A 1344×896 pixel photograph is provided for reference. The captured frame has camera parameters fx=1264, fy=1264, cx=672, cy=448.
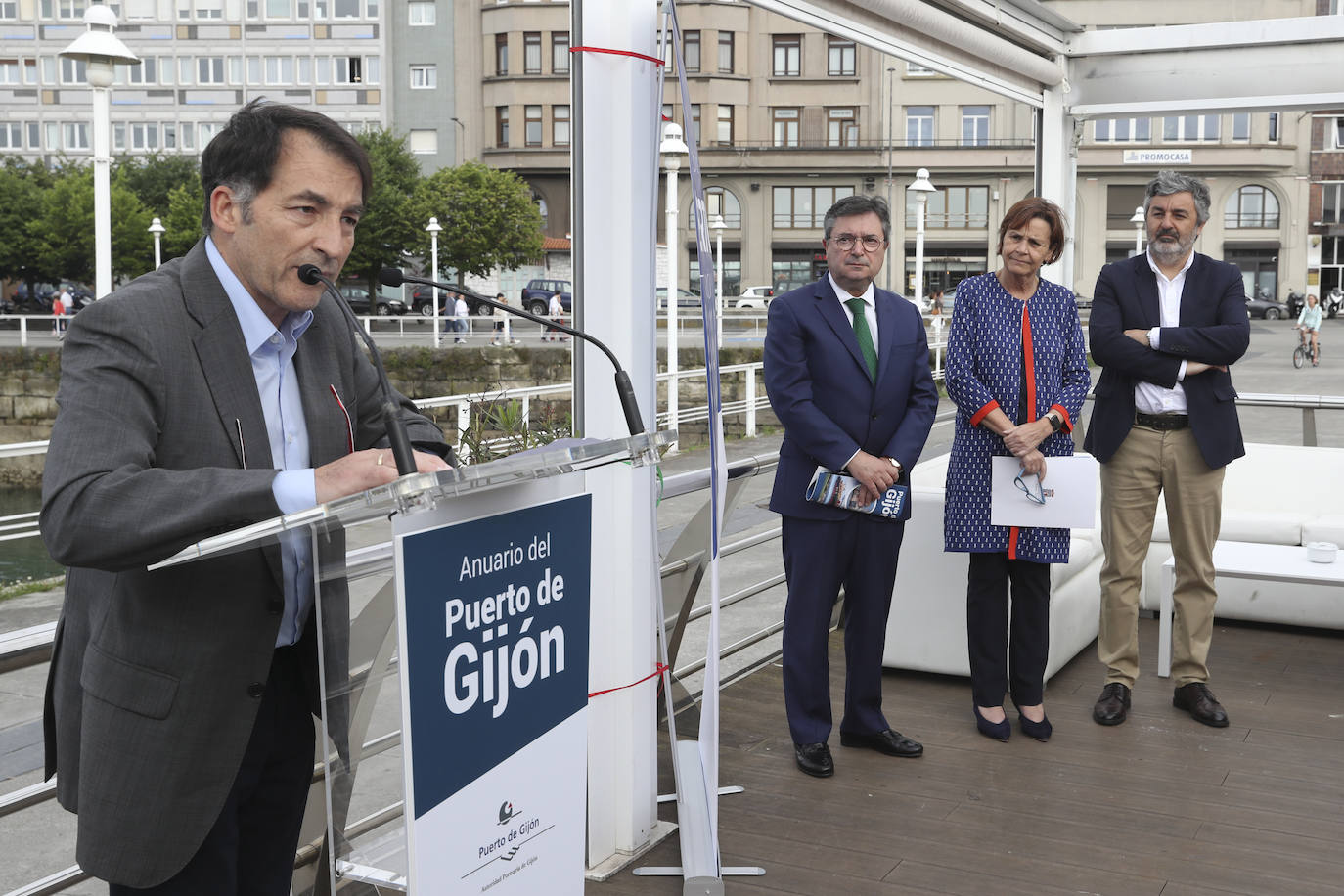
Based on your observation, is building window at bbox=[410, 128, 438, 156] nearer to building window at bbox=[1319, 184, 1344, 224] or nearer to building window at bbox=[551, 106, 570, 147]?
building window at bbox=[551, 106, 570, 147]

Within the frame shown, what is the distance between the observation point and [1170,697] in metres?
4.19

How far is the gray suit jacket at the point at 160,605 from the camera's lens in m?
1.33

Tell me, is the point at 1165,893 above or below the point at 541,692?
below

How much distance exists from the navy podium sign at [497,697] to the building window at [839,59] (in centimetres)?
4404

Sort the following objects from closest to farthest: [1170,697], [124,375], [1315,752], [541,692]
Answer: [124,375]
[541,692]
[1315,752]
[1170,697]

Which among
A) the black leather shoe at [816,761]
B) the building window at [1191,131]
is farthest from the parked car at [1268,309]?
the black leather shoe at [816,761]

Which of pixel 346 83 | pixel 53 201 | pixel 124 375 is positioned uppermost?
pixel 346 83

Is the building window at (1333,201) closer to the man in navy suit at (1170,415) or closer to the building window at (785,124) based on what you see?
the building window at (785,124)

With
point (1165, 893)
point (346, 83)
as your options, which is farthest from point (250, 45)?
point (1165, 893)

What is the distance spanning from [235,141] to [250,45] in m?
54.7

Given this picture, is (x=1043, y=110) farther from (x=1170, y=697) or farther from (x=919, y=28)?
(x=1170, y=697)

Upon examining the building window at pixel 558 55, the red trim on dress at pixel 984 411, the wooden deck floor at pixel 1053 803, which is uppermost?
the building window at pixel 558 55

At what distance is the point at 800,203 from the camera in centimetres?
4478

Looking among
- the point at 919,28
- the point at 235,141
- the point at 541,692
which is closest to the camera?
the point at 235,141
